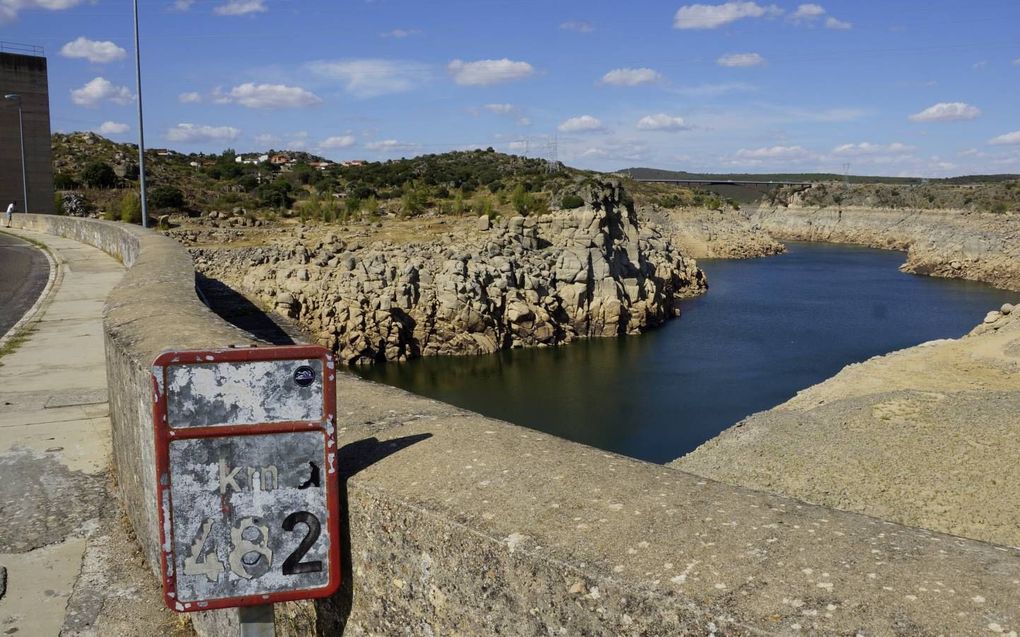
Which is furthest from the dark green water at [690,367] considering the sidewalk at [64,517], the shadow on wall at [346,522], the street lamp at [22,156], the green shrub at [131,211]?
the shadow on wall at [346,522]

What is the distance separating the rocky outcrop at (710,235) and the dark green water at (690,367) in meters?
26.5

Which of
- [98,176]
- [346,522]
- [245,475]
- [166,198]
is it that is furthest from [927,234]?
[245,475]

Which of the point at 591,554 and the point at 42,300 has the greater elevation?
the point at 591,554

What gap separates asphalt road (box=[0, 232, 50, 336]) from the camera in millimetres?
12812

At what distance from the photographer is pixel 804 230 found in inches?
4291

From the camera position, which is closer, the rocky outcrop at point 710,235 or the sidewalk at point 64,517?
the sidewalk at point 64,517

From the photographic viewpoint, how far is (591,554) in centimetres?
272

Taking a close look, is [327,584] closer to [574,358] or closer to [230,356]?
[230,356]

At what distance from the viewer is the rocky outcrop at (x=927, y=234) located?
6862 centimetres

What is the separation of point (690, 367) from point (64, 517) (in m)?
29.1

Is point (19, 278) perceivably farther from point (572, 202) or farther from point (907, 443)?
point (572, 202)

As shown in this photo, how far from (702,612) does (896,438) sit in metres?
16.4

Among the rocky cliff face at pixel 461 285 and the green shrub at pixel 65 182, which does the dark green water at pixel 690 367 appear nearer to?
the rocky cliff face at pixel 461 285

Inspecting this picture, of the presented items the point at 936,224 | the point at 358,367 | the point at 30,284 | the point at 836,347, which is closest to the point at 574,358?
the point at 358,367
